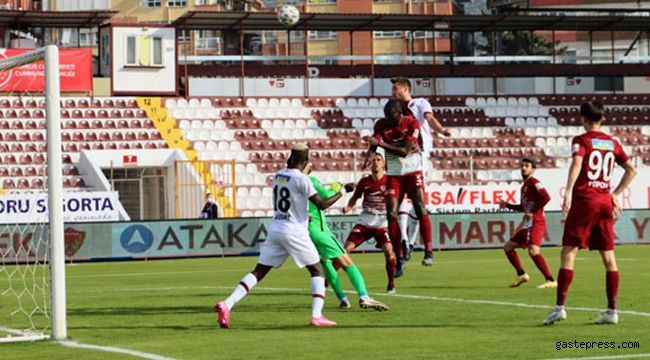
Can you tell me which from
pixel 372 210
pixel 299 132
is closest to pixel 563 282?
pixel 372 210

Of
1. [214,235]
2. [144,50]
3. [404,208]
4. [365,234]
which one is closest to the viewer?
[404,208]

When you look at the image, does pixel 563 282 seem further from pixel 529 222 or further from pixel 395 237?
pixel 529 222

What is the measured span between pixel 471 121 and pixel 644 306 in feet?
129

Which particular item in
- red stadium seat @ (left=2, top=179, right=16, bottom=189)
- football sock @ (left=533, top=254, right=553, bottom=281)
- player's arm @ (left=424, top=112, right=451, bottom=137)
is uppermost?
player's arm @ (left=424, top=112, right=451, bottom=137)

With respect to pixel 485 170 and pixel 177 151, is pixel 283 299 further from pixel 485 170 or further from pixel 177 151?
pixel 485 170

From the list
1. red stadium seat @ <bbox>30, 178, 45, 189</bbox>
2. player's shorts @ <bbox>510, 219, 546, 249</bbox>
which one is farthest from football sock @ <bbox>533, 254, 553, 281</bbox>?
red stadium seat @ <bbox>30, 178, 45, 189</bbox>

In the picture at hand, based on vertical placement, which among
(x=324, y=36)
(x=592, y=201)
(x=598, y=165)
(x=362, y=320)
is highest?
(x=324, y=36)

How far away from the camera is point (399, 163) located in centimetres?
1742

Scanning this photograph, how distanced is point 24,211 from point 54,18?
16.5 metres

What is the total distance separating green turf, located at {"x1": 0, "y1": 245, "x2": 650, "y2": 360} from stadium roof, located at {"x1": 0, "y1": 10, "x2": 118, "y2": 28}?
30.1m

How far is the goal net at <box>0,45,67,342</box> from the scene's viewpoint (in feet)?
40.1

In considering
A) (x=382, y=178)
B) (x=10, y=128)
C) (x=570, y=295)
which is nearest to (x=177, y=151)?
(x=10, y=128)

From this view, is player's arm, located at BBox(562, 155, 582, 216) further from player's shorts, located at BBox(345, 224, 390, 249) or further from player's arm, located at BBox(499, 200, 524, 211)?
player's arm, located at BBox(499, 200, 524, 211)

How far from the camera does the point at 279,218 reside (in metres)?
13.4
